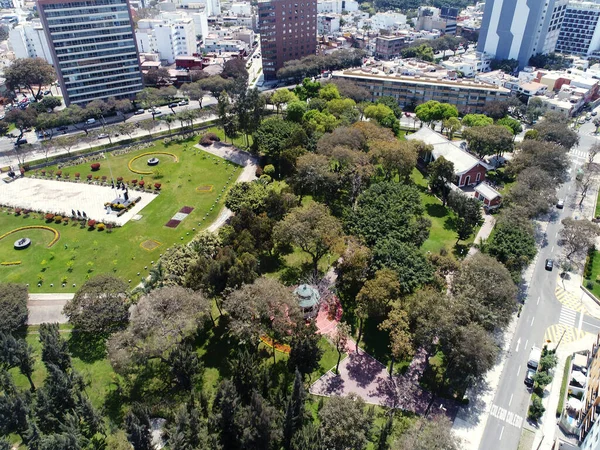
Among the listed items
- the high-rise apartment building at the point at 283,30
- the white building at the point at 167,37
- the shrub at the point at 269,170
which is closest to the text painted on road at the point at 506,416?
the shrub at the point at 269,170

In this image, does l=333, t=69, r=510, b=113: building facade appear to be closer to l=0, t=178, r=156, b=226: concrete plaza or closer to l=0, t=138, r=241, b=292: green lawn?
l=0, t=138, r=241, b=292: green lawn

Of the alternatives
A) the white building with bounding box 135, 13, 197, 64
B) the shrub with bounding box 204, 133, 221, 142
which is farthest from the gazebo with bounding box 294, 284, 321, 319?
the white building with bounding box 135, 13, 197, 64

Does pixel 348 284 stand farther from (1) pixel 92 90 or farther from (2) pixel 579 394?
(1) pixel 92 90

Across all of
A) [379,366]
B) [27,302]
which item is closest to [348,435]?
[379,366]

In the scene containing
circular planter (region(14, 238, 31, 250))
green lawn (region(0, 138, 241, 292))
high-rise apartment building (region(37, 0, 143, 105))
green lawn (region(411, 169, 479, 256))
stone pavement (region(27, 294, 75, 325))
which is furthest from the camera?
high-rise apartment building (region(37, 0, 143, 105))

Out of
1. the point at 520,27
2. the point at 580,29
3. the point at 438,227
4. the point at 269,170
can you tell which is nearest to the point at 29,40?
the point at 269,170

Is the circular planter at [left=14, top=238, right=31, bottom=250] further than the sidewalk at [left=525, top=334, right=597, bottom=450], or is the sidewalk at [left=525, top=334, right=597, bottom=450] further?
the circular planter at [left=14, top=238, right=31, bottom=250]
